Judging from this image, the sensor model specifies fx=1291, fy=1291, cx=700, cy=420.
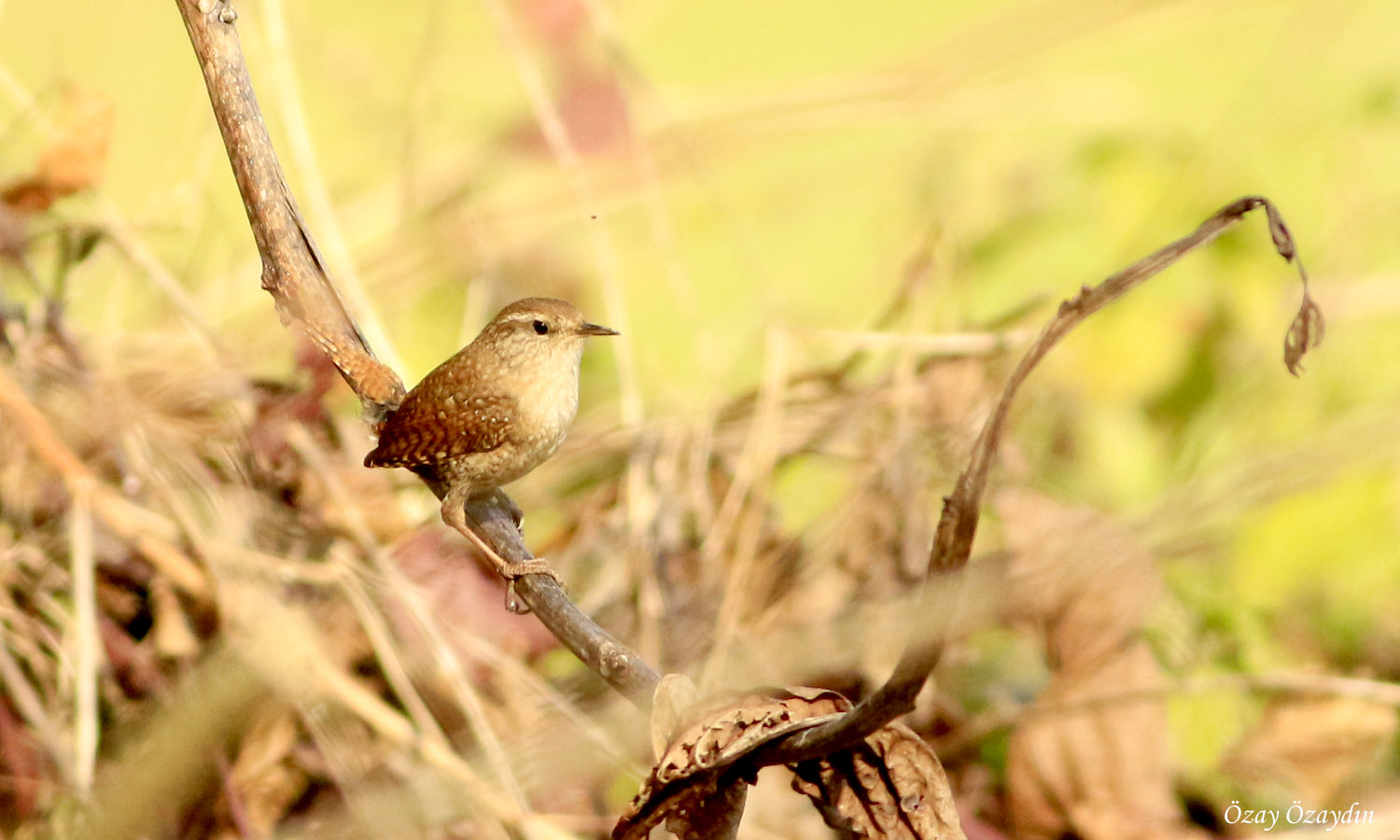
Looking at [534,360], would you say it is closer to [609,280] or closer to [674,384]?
[609,280]

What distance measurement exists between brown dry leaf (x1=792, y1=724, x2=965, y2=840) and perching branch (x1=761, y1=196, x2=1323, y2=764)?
138mm

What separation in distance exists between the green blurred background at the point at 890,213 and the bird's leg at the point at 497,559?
2.44ft

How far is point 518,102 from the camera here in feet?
18.6

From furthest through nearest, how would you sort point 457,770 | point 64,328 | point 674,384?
1. point 674,384
2. point 64,328
3. point 457,770

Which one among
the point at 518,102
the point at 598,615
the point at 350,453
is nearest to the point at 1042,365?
the point at 598,615

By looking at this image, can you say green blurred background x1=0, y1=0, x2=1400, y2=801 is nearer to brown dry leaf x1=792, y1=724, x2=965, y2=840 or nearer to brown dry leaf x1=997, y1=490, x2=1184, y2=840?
brown dry leaf x1=997, y1=490, x2=1184, y2=840

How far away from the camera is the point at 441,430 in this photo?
2223mm

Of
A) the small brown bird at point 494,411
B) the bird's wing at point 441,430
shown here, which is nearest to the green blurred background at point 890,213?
the small brown bird at point 494,411

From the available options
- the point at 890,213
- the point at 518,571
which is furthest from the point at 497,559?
the point at 890,213

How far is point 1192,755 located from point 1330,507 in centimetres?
88

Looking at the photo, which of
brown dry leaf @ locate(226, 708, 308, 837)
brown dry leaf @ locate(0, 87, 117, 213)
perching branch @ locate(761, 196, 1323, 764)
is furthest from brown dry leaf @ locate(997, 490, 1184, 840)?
brown dry leaf @ locate(0, 87, 117, 213)

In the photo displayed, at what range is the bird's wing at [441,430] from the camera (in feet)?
7.31

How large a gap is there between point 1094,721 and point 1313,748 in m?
0.44

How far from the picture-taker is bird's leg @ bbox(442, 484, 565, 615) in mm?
1875
